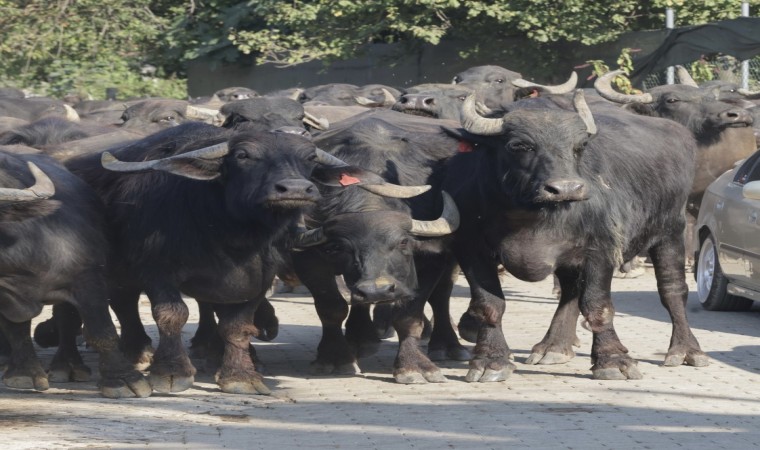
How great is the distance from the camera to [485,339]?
1048cm

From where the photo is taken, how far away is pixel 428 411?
363 inches

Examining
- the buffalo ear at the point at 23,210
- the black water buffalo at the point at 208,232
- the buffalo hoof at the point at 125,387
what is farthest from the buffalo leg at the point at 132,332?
the buffalo ear at the point at 23,210

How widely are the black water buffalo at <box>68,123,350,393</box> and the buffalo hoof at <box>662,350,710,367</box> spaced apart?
10.3 ft

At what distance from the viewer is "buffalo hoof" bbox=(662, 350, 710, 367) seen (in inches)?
432

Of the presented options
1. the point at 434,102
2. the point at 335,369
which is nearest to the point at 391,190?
the point at 335,369

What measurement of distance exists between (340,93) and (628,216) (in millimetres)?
12107

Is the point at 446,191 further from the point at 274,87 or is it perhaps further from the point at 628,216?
the point at 274,87

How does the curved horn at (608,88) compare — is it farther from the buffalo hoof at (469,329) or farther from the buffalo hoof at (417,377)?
the buffalo hoof at (417,377)

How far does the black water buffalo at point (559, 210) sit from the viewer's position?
990 cm

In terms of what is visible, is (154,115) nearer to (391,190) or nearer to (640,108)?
(640,108)

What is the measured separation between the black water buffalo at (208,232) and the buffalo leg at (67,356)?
71 centimetres

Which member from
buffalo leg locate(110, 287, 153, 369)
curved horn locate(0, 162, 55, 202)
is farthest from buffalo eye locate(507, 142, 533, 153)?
buffalo leg locate(110, 287, 153, 369)

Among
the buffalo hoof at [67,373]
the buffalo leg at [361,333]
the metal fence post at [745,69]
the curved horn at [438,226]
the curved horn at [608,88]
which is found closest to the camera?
the curved horn at [438,226]

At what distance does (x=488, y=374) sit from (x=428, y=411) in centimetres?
122
